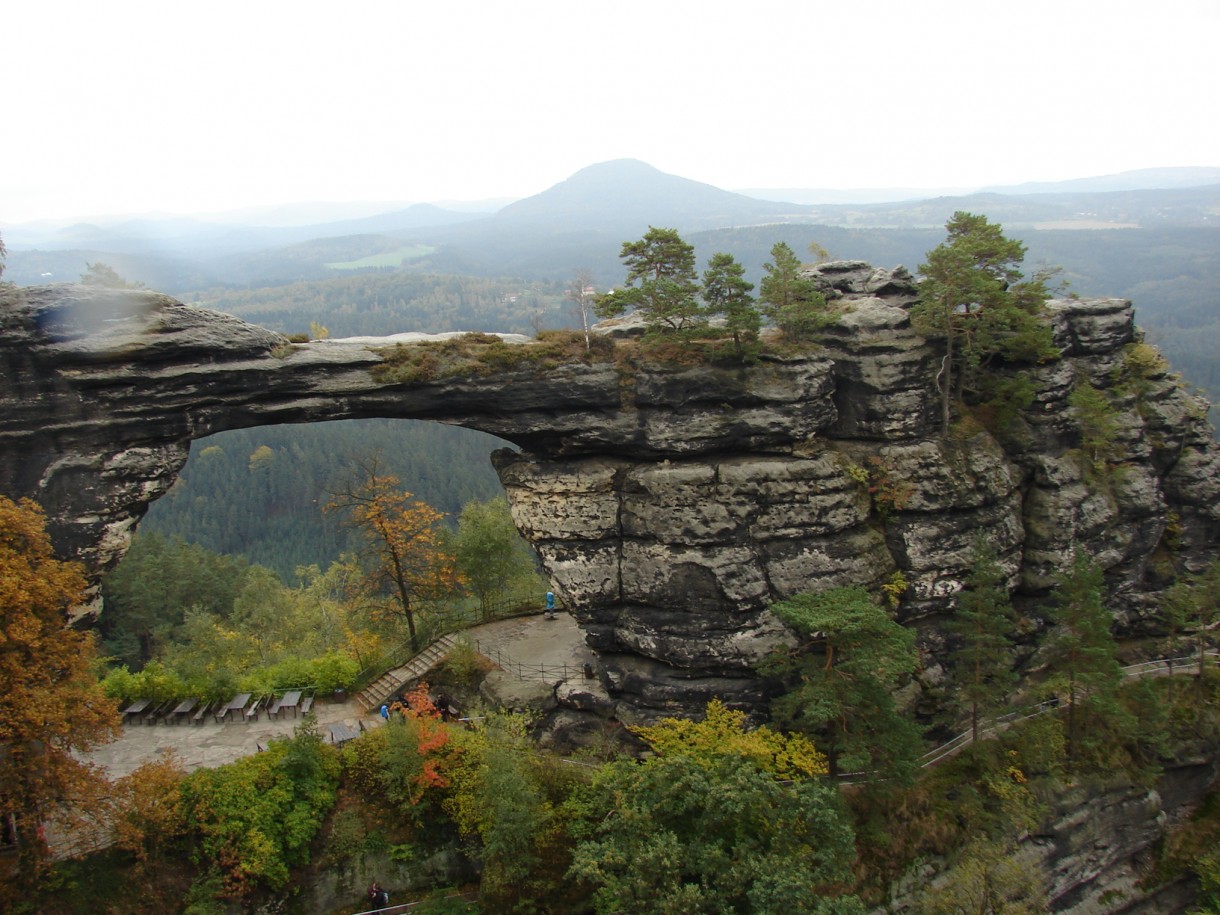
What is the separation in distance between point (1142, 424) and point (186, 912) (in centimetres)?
3637

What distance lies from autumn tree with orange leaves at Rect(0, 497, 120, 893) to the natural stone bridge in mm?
2921

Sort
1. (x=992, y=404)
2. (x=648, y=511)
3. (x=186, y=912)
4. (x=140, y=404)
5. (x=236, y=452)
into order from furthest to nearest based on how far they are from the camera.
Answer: (x=236, y=452)
(x=992, y=404)
(x=648, y=511)
(x=140, y=404)
(x=186, y=912)

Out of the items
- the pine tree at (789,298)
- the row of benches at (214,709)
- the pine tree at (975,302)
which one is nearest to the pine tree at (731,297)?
the pine tree at (789,298)

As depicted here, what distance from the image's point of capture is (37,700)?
1634cm

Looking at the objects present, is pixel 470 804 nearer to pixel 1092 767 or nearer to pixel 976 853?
pixel 976 853

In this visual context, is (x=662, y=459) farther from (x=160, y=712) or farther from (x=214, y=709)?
(x=160, y=712)

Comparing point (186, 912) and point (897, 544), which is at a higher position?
point (897, 544)

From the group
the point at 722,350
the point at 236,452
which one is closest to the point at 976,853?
the point at 722,350

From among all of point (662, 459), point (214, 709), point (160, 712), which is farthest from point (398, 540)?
point (662, 459)

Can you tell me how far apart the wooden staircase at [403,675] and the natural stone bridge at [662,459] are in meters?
7.08

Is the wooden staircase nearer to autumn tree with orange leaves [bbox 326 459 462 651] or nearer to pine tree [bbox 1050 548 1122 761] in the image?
autumn tree with orange leaves [bbox 326 459 462 651]

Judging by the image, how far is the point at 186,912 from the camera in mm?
18234

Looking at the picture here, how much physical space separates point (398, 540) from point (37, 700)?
41.8 ft

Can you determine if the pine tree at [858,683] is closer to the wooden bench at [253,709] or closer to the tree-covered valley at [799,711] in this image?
the tree-covered valley at [799,711]
